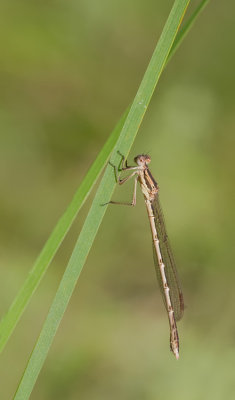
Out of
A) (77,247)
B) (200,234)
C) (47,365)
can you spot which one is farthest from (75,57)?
(77,247)

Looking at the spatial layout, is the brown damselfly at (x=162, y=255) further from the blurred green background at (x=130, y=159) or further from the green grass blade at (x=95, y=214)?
the green grass blade at (x=95, y=214)

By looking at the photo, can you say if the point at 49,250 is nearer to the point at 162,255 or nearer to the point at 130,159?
the point at 162,255

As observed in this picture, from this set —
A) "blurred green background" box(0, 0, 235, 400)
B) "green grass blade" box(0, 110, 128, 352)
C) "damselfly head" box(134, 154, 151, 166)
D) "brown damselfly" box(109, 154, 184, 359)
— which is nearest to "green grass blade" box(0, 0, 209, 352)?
"green grass blade" box(0, 110, 128, 352)

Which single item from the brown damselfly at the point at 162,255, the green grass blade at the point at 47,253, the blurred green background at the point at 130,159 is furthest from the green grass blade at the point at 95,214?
the blurred green background at the point at 130,159

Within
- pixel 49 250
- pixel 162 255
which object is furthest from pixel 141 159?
pixel 49 250

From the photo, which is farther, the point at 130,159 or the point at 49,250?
the point at 130,159

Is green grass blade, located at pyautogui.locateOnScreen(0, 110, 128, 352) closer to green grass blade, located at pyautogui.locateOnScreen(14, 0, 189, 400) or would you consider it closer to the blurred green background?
green grass blade, located at pyautogui.locateOnScreen(14, 0, 189, 400)
